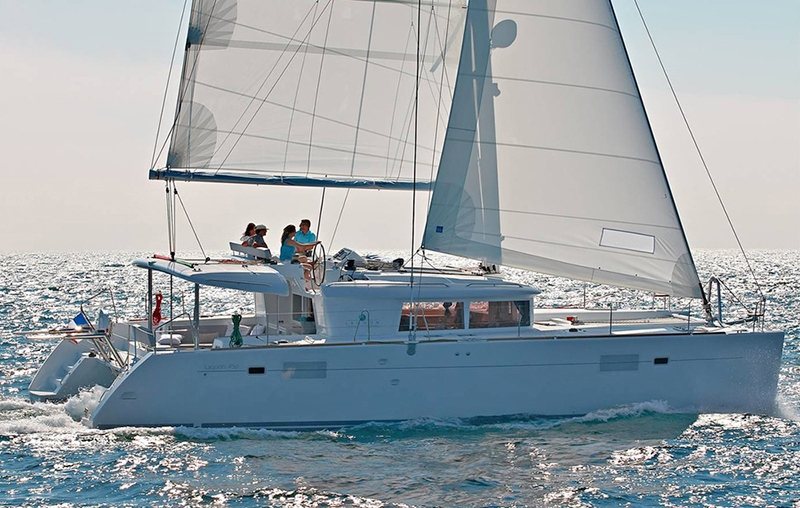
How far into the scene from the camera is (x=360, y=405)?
45.9 ft

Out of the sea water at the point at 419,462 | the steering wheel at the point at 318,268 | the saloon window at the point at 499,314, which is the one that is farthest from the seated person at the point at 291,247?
the sea water at the point at 419,462

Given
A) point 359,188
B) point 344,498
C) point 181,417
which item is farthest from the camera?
point 359,188

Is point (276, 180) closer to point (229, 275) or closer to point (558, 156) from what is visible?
point (229, 275)

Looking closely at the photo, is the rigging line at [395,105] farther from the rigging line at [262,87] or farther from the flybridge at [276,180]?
Result: the rigging line at [262,87]

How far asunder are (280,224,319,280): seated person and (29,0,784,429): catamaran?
21cm

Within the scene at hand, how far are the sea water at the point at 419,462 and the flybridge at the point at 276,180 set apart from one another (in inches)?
132

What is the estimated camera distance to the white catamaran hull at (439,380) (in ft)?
44.3

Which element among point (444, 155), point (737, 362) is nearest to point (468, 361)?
point (444, 155)

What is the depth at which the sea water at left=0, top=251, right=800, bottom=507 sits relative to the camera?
11359 millimetres

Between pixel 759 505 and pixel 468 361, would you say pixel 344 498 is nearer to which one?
pixel 468 361

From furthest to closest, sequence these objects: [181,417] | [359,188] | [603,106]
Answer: [359,188]
[603,106]
[181,417]

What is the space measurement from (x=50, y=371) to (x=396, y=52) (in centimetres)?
719

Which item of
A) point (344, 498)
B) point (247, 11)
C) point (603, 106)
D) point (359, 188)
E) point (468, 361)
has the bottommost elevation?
point (344, 498)

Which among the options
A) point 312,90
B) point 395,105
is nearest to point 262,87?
point 312,90
